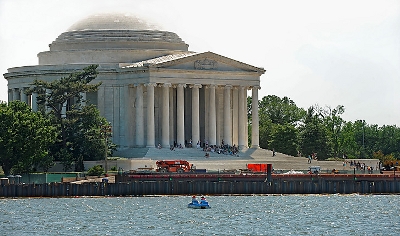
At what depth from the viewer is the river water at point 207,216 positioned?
→ 141 m

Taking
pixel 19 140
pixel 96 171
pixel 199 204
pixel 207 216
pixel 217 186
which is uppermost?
pixel 19 140

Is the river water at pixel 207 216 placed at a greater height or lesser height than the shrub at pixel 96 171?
lesser

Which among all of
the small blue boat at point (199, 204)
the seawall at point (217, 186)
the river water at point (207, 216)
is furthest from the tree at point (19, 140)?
the small blue boat at point (199, 204)

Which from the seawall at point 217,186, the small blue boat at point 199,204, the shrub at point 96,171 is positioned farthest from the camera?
the shrub at point 96,171

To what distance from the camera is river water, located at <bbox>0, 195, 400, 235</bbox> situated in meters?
141

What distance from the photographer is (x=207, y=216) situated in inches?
6127

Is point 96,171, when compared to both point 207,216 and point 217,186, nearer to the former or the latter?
point 217,186

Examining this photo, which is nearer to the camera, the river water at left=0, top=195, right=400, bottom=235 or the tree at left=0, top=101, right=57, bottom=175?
the river water at left=0, top=195, right=400, bottom=235

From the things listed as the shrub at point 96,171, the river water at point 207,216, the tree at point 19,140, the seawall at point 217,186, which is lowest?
the river water at point 207,216

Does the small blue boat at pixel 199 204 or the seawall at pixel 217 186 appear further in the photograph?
the seawall at pixel 217 186

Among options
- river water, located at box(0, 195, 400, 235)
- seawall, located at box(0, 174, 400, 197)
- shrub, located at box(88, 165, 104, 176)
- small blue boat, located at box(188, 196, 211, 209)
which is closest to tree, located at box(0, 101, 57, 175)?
shrub, located at box(88, 165, 104, 176)

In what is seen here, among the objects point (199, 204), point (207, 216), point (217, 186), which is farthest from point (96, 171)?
point (207, 216)

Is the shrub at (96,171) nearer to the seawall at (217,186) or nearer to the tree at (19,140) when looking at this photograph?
the tree at (19,140)

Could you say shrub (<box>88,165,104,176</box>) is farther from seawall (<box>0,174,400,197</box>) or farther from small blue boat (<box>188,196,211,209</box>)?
small blue boat (<box>188,196,211,209</box>)
